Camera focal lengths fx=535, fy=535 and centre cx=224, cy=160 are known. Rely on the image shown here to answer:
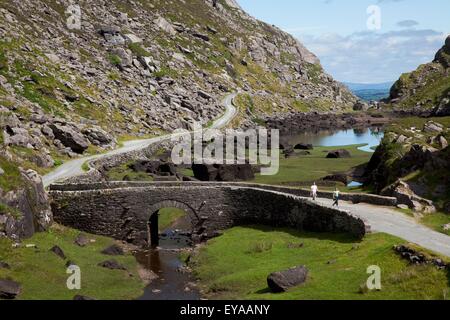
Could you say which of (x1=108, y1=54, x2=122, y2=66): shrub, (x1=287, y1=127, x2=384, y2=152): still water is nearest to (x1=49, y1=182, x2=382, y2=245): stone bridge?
(x1=287, y1=127, x2=384, y2=152): still water

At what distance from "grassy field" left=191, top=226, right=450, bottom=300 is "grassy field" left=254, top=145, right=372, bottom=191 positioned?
94.8 feet

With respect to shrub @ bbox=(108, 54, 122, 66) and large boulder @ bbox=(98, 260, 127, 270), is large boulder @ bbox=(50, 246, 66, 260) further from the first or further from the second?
shrub @ bbox=(108, 54, 122, 66)

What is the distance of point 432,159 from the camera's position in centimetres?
5438

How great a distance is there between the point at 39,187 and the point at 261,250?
76.3 feet

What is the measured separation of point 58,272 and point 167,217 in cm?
2773

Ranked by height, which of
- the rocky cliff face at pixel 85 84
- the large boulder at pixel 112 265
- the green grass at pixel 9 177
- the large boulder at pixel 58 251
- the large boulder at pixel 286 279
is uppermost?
the rocky cliff face at pixel 85 84

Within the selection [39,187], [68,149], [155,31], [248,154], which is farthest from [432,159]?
[155,31]

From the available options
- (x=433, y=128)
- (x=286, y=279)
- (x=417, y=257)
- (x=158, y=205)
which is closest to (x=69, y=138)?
(x=158, y=205)

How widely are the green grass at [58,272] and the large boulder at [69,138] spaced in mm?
37028

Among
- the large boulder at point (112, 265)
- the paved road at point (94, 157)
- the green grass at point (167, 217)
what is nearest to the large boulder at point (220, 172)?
the green grass at point (167, 217)

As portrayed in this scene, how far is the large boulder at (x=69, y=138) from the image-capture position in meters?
85.9

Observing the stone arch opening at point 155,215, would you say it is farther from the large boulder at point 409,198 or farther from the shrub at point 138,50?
the shrub at point 138,50

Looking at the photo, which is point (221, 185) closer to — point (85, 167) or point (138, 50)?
point (85, 167)
